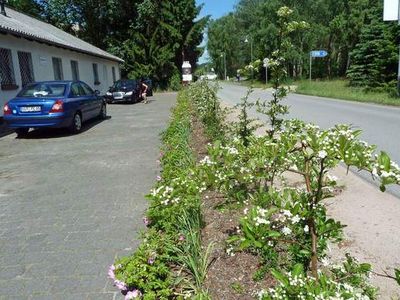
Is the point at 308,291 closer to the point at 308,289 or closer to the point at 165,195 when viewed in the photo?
the point at 308,289

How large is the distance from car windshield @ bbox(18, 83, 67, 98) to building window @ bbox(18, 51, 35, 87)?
20.4 feet

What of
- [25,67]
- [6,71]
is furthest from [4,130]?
[25,67]

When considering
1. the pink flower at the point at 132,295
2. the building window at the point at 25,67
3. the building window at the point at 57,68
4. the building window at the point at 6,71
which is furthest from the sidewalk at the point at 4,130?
the pink flower at the point at 132,295

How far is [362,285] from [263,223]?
85 cm

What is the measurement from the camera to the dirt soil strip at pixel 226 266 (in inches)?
118

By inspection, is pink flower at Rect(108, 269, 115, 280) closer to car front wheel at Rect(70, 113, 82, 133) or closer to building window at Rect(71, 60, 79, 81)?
car front wheel at Rect(70, 113, 82, 133)

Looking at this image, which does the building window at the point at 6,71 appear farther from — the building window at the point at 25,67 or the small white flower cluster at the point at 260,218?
the small white flower cluster at the point at 260,218

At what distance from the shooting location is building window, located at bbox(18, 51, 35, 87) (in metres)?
16.9

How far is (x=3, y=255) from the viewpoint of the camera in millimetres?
3938

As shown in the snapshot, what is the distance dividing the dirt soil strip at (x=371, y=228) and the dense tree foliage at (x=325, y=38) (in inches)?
85.4

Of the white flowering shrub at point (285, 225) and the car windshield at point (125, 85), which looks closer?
the white flowering shrub at point (285, 225)

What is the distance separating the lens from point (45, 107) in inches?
425

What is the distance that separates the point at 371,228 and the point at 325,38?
63.9m

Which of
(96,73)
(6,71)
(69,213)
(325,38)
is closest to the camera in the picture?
(69,213)
